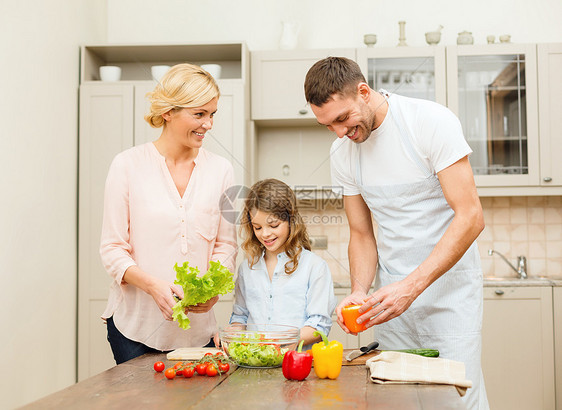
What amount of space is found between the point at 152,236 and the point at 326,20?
2527mm

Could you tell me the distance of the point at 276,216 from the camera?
2064 millimetres

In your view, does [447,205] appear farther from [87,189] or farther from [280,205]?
[87,189]

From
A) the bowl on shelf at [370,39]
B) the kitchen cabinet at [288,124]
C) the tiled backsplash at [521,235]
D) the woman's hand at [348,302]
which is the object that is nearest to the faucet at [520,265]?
the tiled backsplash at [521,235]

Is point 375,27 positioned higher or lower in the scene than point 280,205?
higher

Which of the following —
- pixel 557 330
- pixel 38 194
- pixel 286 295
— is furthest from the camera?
pixel 557 330

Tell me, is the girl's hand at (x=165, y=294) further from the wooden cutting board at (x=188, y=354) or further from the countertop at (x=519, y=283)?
the countertop at (x=519, y=283)

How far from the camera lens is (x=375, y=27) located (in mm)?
3812

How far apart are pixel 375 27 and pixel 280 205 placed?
7.19ft

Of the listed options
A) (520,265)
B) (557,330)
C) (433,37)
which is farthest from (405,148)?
(520,265)

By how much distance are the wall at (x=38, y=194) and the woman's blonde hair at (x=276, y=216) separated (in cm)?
120

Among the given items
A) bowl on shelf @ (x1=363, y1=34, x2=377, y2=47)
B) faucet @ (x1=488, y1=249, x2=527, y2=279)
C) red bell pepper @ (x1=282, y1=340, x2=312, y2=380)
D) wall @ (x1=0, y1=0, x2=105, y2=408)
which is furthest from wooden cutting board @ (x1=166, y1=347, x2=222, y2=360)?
faucet @ (x1=488, y1=249, x2=527, y2=279)

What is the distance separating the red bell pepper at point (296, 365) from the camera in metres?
1.37

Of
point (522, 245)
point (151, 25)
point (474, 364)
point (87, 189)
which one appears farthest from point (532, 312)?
point (151, 25)

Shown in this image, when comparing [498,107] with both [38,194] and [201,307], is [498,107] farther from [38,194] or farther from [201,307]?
[38,194]
